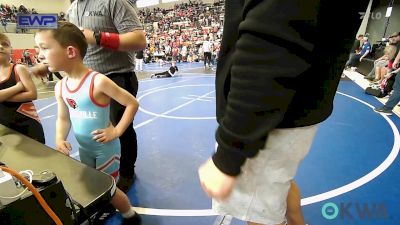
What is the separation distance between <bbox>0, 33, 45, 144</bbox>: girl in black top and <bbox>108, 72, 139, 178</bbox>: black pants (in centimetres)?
84

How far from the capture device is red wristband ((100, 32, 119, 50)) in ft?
6.01

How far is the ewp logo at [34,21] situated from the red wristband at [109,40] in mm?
798

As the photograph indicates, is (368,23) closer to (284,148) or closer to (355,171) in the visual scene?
(355,171)

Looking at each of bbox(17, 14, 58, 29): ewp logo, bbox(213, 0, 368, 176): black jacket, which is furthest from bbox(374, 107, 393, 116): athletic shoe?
bbox(17, 14, 58, 29): ewp logo

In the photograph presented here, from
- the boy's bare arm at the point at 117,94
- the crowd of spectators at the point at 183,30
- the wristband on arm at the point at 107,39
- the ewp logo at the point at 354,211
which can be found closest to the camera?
the boy's bare arm at the point at 117,94

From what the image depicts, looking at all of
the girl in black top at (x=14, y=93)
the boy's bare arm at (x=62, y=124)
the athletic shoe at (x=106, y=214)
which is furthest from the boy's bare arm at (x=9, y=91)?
the athletic shoe at (x=106, y=214)

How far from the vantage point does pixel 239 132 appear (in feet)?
2.06

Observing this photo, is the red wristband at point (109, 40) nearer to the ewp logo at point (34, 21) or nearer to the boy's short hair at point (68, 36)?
the boy's short hair at point (68, 36)

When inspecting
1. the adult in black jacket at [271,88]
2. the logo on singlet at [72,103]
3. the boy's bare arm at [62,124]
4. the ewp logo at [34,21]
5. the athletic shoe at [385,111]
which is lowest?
the athletic shoe at [385,111]

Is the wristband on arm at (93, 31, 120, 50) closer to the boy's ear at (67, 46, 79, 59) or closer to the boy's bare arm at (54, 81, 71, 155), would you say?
the boy's ear at (67, 46, 79, 59)

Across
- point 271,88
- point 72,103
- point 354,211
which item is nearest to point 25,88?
point 72,103

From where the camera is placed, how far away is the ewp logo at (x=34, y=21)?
997 millimetres

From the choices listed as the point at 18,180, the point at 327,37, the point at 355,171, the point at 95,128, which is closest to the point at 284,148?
the point at 327,37

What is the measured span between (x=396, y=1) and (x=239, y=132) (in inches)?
764
